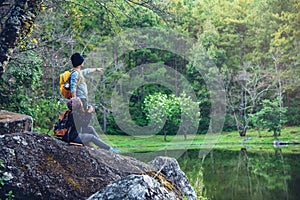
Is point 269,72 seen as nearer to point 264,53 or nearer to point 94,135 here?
point 264,53

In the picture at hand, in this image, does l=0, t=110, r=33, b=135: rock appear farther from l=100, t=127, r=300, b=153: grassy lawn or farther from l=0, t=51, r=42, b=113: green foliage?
l=100, t=127, r=300, b=153: grassy lawn

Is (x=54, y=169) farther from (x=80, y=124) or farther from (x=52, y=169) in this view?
(x=80, y=124)

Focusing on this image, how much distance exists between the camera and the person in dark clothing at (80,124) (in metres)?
5.66

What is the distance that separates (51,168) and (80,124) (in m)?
1.01

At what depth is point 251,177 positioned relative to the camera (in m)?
16.6

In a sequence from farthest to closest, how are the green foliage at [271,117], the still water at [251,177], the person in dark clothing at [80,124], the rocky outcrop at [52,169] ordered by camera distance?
the green foliage at [271,117]
the still water at [251,177]
the person in dark clothing at [80,124]
the rocky outcrop at [52,169]

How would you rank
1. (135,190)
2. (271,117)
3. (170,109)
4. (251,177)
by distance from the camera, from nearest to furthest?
1. (135,190)
2. (251,177)
3. (271,117)
4. (170,109)

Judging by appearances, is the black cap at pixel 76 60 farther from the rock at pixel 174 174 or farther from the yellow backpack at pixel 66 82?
the rock at pixel 174 174

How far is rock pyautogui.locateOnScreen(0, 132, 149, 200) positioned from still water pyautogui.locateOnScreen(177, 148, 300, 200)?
270 cm

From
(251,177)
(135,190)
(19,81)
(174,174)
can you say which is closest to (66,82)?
(174,174)

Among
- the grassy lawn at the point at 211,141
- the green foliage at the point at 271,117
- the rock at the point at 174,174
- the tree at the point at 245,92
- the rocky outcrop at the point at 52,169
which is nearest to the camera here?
the rocky outcrop at the point at 52,169

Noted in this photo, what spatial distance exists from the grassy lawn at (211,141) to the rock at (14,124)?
22595mm

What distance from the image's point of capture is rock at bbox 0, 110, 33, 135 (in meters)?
6.35

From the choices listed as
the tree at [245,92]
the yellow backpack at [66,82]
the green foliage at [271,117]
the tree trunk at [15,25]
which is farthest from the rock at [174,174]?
the tree at [245,92]
